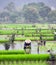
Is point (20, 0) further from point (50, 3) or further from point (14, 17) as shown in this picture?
point (14, 17)

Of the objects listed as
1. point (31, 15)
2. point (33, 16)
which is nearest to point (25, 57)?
point (31, 15)

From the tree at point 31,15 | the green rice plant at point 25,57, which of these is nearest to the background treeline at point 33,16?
the tree at point 31,15

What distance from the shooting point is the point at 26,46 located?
15555 mm

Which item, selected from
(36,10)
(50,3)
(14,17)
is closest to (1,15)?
(14,17)

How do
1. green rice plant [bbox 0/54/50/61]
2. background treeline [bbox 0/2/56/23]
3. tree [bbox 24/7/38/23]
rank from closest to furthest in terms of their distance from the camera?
green rice plant [bbox 0/54/50/61], background treeline [bbox 0/2/56/23], tree [bbox 24/7/38/23]

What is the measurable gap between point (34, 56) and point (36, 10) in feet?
246

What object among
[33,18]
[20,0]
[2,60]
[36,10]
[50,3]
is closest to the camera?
[2,60]

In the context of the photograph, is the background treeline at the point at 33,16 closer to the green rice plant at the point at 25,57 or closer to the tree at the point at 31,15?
the tree at the point at 31,15

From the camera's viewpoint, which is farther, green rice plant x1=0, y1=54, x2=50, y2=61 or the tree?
the tree

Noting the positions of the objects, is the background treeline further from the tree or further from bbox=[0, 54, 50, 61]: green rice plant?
bbox=[0, 54, 50, 61]: green rice plant

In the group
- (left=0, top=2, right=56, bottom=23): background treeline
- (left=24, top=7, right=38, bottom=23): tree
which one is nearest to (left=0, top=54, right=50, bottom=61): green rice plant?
(left=0, top=2, right=56, bottom=23): background treeline

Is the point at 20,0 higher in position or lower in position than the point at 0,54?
higher

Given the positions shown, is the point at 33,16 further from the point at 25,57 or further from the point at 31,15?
the point at 25,57

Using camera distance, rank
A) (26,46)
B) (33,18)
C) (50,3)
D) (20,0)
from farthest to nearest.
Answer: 1. (20,0)
2. (50,3)
3. (33,18)
4. (26,46)
